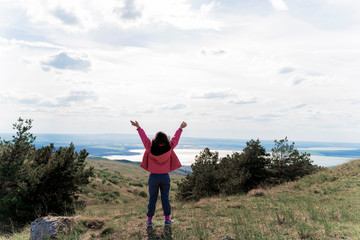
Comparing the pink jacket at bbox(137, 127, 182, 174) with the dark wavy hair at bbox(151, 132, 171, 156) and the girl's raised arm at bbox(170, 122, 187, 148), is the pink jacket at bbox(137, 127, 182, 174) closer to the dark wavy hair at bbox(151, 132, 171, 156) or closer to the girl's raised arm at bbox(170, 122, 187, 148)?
the girl's raised arm at bbox(170, 122, 187, 148)

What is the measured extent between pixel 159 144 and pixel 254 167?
15.9 metres

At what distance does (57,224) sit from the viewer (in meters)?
7.38

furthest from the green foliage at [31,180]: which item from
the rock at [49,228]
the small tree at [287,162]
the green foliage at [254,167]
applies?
the small tree at [287,162]

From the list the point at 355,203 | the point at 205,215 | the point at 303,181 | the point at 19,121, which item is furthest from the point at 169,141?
the point at 303,181

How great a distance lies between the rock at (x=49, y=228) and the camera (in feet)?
23.1

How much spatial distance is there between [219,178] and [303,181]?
20.1 feet

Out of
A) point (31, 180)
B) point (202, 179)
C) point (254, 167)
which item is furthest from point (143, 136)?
point (254, 167)

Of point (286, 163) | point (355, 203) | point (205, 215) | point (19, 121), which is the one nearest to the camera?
point (205, 215)

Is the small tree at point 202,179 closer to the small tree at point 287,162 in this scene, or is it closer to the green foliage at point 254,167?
the green foliage at point 254,167

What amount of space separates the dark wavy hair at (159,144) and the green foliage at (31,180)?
31.1 ft

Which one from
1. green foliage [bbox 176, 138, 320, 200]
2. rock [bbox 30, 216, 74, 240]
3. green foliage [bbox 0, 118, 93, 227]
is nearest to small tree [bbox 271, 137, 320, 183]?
green foliage [bbox 176, 138, 320, 200]

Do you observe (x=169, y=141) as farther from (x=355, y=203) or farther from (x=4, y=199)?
(x=4, y=199)

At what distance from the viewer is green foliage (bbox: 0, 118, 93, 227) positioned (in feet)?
42.5

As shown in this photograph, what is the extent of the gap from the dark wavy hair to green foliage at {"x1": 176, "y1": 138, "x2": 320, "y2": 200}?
41.4 ft
